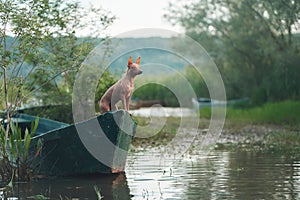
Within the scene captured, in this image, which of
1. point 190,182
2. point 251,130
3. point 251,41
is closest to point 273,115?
point 251,130

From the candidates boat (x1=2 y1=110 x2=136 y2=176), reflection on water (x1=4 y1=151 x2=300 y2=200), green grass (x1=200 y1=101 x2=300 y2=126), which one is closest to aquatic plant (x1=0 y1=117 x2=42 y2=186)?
boat (x1=2 y1=110 x2=136 y2=176)

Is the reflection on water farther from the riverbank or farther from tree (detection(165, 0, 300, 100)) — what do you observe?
tree (detection(165, 0, 300, 100))

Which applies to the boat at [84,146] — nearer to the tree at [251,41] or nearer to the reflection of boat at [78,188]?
the reflection of boat at [78,188]

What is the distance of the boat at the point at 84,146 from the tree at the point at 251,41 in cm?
1221

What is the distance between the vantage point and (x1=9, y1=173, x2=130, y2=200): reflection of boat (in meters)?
8.68

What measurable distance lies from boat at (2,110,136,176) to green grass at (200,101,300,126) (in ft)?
29.9

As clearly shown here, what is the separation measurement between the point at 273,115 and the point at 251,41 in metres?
7.01

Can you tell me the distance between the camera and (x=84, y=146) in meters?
10.0

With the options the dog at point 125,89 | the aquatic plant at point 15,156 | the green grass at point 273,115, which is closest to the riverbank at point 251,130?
the green grass at point 273,115

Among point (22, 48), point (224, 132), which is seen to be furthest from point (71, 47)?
point (224, 132)

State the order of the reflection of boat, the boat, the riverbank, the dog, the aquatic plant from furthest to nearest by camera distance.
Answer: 1. the riverbank
2. the dog
3. the boat
4. the aquatic plant
5. the reflection of boat

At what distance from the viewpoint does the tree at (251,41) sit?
22.6m

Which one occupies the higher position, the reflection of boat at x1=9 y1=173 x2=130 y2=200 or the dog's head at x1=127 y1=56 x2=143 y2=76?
the dog's head at x1=127 y1=56 x2=143 y2=76

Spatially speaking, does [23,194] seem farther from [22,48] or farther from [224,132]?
[224,132]
